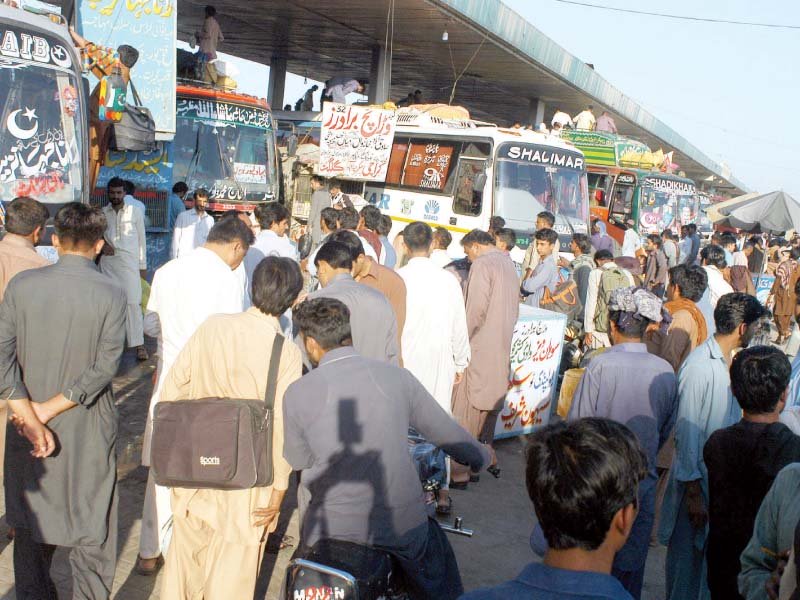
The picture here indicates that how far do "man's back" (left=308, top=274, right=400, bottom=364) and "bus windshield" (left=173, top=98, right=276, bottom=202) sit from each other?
26.5ft

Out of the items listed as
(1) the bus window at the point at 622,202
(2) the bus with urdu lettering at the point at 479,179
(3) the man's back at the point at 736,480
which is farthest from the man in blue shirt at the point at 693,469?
(1) the bus window at the point at 622,202

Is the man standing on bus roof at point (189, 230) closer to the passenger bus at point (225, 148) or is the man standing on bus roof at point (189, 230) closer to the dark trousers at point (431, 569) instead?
the passenger bus at point (225, 148)

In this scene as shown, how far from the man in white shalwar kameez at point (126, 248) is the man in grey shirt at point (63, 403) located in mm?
4575

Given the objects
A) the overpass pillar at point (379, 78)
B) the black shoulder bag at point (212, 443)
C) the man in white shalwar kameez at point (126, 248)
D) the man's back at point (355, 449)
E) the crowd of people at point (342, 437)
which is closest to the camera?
the crowd of people at point (342, 437)

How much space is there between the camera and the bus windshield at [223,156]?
12.0m

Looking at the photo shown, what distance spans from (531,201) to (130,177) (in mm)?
6273

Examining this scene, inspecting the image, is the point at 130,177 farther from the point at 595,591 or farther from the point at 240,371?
the point at 595,591

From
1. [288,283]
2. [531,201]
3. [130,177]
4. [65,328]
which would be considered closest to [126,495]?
[65,328]

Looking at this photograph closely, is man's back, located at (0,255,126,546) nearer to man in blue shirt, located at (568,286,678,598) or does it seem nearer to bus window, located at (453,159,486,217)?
man in blue shirt, located at (568,286,678,598)

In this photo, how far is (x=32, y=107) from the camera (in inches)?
272

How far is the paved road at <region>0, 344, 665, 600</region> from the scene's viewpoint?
14.2ft

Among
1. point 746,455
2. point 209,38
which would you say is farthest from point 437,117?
point 746,455

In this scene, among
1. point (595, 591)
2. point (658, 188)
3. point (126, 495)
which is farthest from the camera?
point (658, 188)

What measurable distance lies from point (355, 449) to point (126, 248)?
6.11 meters
